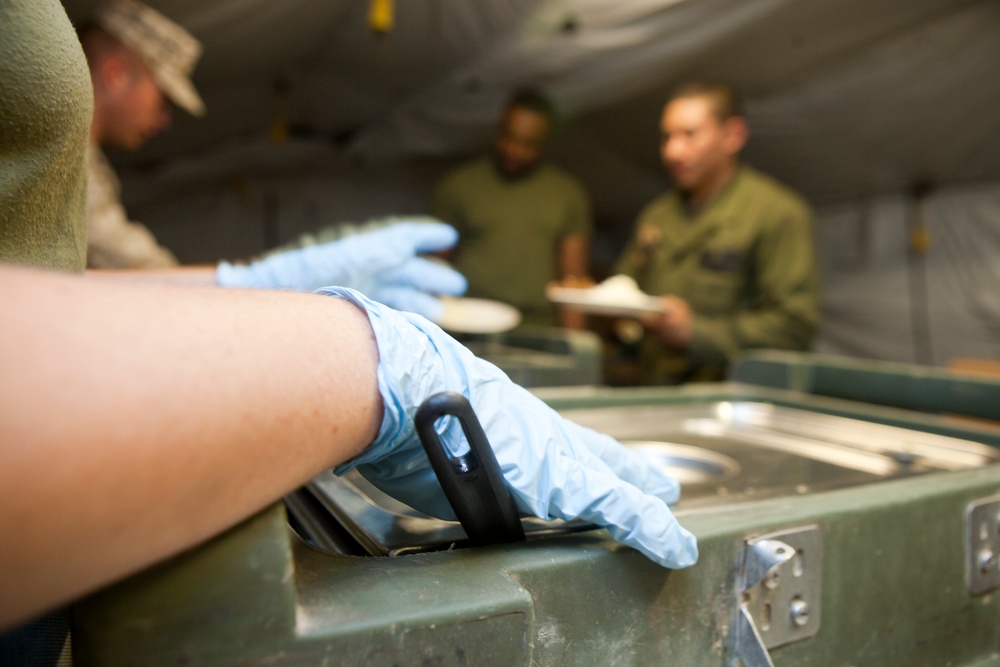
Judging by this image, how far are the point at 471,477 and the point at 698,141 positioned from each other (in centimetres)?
271

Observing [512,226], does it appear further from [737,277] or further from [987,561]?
[987,561]

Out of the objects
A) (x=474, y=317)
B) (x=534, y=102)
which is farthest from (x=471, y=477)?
(x=534, y=102)

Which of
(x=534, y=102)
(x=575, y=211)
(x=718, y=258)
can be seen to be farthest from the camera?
(x=575, y=211)

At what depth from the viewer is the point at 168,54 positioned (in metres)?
2.40

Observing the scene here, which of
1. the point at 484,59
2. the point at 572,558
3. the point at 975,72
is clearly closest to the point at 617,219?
the point at 484,59

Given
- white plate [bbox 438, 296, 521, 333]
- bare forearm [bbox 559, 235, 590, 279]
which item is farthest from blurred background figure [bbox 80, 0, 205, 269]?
bare forearm [bbox 559, 235, 590, 279]

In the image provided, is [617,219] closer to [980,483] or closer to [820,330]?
[820,330]

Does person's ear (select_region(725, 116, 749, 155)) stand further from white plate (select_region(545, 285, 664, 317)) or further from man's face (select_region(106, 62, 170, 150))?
man's face (select_region(106, 62, 170, 150))

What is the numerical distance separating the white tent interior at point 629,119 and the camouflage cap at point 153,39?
11cm

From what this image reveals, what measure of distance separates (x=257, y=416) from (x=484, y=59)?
303cm

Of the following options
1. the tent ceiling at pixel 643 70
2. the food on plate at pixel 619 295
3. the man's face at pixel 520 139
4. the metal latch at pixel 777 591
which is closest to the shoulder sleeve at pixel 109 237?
the tent ceiling at pixel 643 70

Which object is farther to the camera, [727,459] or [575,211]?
[575,211]

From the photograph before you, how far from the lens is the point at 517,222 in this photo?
360cm

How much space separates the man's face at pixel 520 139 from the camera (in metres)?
3.39
